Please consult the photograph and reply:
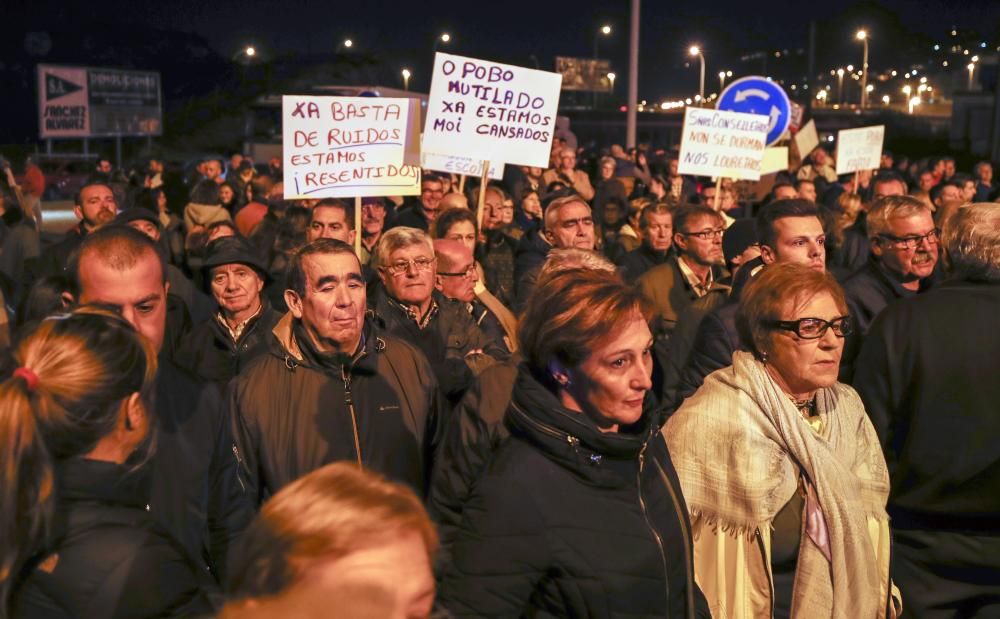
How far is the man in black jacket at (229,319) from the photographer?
5371mm

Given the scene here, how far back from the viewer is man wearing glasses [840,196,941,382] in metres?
5.65

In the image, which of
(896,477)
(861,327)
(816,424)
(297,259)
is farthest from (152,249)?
(861,327)

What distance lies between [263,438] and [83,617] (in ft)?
6.32

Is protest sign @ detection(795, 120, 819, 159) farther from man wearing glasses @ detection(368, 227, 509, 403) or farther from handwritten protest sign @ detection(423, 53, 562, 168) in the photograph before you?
man wearing glasses @ detection(368, 227, 509, 403)

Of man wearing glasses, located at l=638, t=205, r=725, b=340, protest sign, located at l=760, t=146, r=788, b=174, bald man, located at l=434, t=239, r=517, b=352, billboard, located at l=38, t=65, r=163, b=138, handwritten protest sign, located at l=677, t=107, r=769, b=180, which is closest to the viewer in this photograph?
bald man, located at l=434, t=239, r=517, b=352

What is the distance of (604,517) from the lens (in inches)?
112

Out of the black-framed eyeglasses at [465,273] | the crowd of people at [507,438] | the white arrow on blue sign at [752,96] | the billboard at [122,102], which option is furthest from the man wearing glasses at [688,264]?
the billboard at [122,102]

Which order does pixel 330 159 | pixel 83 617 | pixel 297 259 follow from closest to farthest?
pixel 83 617 < pixel 297 259 < pixel 330 159

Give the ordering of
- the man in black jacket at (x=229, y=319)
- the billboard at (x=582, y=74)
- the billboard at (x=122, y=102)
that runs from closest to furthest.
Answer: the man in black jacket at (x=229, y=319) → the billboard at (x=122, y=102) → the billboard at (x=582, y=74)

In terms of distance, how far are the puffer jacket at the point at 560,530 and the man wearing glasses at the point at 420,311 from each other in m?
2.45

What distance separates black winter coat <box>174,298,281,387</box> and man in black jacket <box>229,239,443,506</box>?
2.79 ft

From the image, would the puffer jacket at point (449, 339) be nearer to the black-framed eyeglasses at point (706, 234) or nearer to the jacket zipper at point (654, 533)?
the black-framed eyeglasses at point (706, 234)

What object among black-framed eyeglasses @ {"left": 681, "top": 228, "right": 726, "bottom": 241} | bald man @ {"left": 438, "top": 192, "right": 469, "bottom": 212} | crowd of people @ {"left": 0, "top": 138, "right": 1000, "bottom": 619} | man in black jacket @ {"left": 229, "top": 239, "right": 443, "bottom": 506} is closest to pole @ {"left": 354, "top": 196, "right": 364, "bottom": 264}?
crowd of people @ {"left": 0, "top": 138, "right": 1000, "bottom": 619}

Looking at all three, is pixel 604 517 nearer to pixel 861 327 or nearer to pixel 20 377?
pixel 20 377
